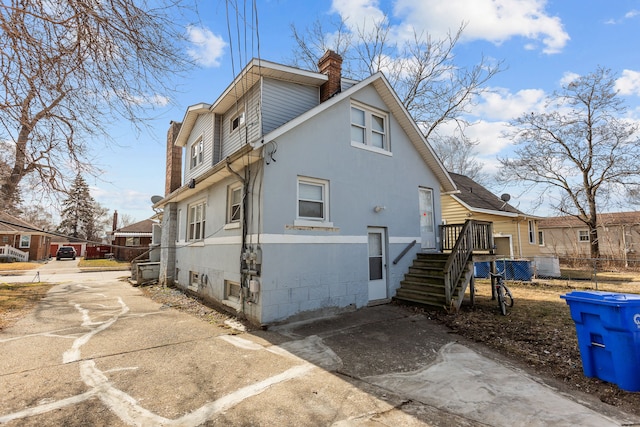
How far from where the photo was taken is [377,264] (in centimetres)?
970

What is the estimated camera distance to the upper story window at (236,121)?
10.2 m

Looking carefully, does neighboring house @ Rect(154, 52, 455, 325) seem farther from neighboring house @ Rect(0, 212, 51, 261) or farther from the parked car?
the parked car

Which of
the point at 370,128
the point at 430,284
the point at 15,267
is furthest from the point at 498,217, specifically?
the point at 15,267

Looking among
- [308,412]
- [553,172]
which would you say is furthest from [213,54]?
[553,172]

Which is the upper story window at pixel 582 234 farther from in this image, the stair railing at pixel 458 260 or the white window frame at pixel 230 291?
the white window frame at pixel 230 291

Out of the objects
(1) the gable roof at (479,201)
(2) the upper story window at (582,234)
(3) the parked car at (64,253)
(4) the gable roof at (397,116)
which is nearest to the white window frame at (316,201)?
(4) the gable roof at (397,116)

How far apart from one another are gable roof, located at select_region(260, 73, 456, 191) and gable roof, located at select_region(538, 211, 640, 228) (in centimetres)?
2226

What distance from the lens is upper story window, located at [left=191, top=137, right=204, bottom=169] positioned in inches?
504

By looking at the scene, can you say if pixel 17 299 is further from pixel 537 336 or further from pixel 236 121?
pixel 537 336

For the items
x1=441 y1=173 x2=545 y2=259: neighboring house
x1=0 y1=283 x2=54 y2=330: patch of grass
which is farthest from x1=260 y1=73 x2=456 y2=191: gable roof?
x1=0 y1=283 x2=54 y2=330: patch of grass

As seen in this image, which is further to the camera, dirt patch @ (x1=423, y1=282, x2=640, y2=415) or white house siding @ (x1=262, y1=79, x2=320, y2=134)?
white house siding @ (x1=262, y1=79, x2=320, y2=134)

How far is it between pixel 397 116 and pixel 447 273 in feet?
18.3

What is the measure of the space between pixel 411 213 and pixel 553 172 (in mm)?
18487

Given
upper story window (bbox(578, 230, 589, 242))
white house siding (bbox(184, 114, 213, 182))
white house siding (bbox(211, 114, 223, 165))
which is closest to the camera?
white house siding (bbox(211, 114, 223, 165))
